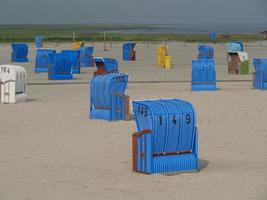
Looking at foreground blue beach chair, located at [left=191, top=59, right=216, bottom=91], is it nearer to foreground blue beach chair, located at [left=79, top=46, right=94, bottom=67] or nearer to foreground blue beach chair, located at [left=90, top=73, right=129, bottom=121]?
foreground blue beach chair, located at [left=90, top=73, right=129, bottom=121]

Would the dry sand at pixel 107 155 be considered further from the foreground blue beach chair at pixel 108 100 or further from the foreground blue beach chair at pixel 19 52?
the foreground blue beach chair at pixel 19 52

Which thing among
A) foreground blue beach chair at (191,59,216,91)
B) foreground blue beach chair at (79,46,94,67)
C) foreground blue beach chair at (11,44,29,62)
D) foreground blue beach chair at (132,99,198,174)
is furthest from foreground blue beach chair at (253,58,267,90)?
foreground blue beach chair at (11,44,29,62)

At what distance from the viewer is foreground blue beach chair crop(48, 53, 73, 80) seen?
32.3 m

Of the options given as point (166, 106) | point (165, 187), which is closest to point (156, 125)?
point (166, 106)

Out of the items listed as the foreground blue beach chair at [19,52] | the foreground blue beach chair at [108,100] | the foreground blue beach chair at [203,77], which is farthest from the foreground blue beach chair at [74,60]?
the foreground blue beach chair at [108,100]

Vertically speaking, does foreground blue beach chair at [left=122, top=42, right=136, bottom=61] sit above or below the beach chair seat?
above

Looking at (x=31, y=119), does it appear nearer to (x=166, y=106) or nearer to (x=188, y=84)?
(x=166, y=106)

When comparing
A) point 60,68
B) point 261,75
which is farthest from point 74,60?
point 261,75

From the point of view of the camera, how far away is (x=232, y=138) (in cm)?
1480

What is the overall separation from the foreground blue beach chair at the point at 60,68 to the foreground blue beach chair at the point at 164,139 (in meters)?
21.3

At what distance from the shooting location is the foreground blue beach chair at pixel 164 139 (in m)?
10.9

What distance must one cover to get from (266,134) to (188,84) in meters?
14.2

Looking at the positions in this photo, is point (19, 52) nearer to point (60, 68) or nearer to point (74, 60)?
point (74, 60)

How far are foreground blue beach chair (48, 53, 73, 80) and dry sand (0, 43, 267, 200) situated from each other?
9.46 meters
